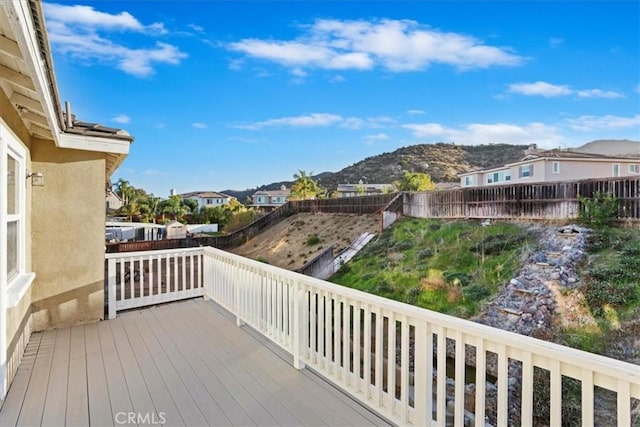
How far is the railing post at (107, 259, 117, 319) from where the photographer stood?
4465 millimetres

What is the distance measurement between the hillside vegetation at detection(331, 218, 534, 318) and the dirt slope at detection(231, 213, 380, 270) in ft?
8.71

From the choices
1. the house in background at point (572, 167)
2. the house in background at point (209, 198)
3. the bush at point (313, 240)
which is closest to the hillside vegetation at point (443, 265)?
the bush at point (313, 240)

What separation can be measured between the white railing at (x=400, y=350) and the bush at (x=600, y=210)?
279 inches

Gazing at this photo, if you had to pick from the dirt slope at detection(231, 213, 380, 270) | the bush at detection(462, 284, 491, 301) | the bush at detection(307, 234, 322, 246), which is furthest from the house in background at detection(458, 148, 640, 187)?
the bush at detection(462, 284, 491, 301)

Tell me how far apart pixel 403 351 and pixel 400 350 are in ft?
2.51

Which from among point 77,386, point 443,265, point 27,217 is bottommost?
point 443,265

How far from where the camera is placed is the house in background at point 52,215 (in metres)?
2.95

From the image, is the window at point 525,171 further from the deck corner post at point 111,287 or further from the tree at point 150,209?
the tree at point 150,209

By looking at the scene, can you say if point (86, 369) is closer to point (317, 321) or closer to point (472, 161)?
point (317, 321)

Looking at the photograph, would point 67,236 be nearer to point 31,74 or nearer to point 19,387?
point 19,387

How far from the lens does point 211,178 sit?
139ft

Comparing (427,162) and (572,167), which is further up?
(427,162)

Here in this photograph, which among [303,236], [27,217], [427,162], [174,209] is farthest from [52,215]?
[427,162]

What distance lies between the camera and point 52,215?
13.4ft
